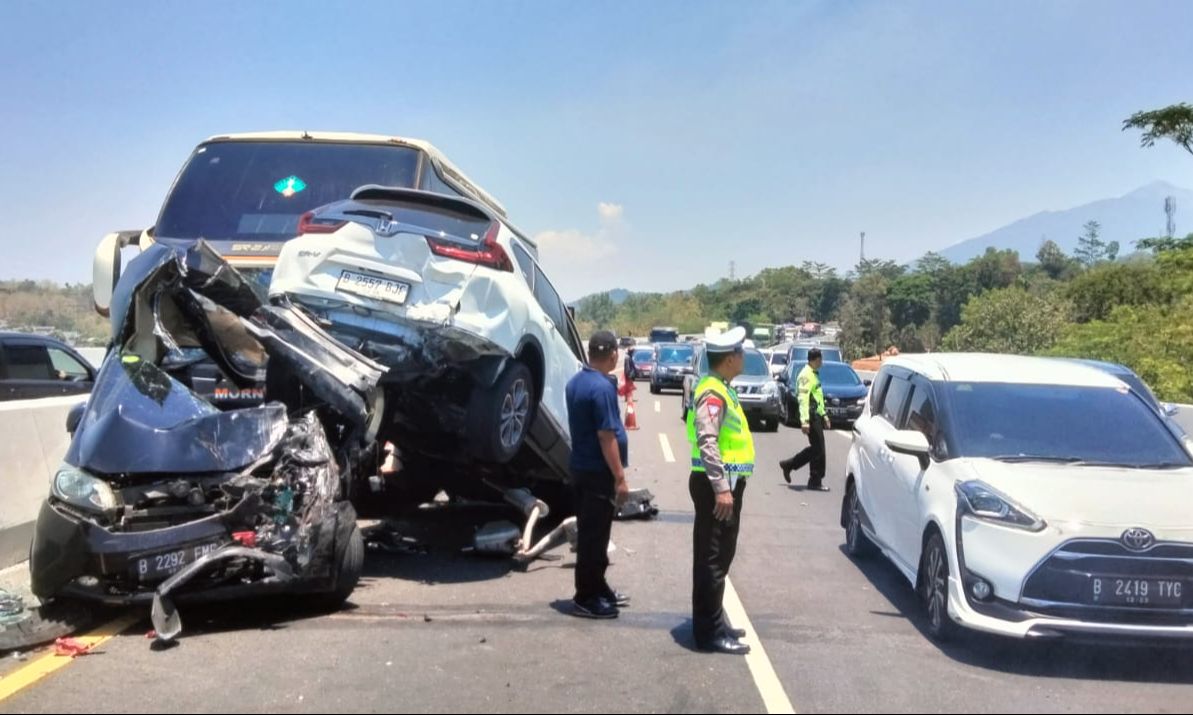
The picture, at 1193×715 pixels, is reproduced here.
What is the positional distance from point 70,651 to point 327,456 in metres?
1.78

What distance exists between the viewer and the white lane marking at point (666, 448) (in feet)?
53.6

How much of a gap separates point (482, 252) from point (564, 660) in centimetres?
308

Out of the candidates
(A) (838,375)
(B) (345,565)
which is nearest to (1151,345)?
(A) (838,375)

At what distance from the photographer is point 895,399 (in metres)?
8.40

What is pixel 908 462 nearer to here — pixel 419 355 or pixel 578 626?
pixel 578 626

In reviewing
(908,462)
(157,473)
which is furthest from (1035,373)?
(157,473)

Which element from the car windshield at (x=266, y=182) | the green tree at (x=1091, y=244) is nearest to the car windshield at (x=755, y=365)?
the car windshield at (x=266, y=182)

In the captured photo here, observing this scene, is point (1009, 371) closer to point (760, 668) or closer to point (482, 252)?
point (760, 668)

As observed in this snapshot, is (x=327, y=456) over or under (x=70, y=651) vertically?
over

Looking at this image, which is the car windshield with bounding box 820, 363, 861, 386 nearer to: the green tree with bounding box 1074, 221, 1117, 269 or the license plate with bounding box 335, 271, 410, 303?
the license plate with bounding box 335, 271, 410, 303

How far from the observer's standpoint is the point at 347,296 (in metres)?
7.20

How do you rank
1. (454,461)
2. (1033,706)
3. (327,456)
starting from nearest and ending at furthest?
(1033,706), (327,456), (454,461)

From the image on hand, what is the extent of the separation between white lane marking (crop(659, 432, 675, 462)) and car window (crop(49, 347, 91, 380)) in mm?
8653

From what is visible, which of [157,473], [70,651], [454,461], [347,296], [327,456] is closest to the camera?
[70,651]
